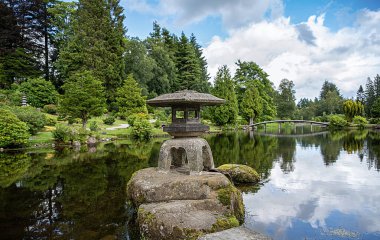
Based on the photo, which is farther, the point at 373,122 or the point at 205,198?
the point at 373,122

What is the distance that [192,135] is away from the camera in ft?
36.1

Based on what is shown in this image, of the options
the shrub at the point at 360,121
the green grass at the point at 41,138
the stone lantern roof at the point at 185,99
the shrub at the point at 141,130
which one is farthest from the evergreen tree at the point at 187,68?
the stone lantern roof at the point at 185,99

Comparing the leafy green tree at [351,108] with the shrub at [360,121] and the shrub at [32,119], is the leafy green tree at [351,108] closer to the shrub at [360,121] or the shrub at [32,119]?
the shrub at [360,121]

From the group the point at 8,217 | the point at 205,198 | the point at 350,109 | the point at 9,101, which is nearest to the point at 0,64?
the point at 9,101

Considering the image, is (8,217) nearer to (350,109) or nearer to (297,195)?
(297,195)

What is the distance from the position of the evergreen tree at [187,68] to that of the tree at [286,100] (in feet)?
84.6

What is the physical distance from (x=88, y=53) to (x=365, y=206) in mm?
40509

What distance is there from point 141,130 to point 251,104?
2656 centimetres

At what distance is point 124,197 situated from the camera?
1097 centimetres

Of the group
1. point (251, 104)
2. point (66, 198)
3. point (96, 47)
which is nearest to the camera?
point (66, 198)

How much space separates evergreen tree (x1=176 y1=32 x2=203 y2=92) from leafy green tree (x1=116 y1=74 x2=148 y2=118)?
16032 millimetres

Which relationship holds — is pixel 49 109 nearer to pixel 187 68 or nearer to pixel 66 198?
pixel 187 68

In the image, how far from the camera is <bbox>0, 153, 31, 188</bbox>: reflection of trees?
13.9m

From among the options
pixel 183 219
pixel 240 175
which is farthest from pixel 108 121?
pixel 183 219
